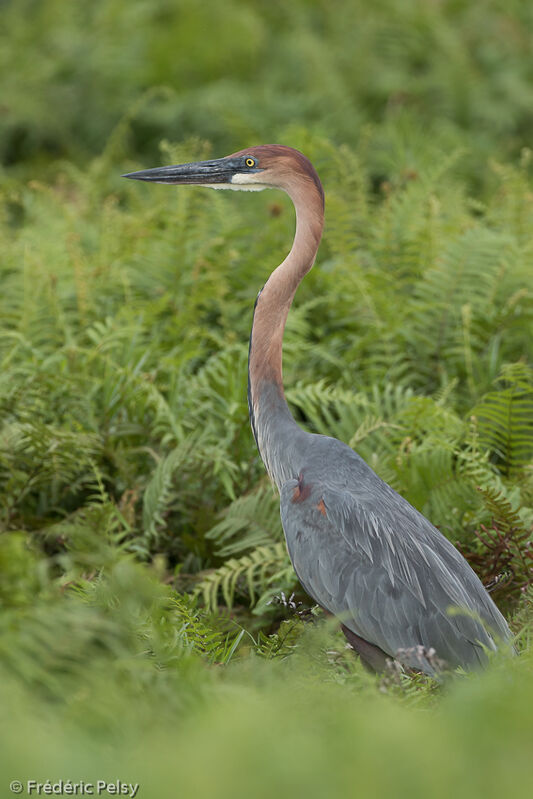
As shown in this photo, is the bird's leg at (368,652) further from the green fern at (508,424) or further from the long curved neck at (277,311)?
the green fern at (508,424)

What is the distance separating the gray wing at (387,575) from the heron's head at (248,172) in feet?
4.83

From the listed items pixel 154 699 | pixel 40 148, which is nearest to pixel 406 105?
pixel 40 148

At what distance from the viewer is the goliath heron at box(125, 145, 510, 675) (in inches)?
141

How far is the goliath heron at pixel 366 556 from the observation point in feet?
11.8

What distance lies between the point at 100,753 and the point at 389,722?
65 cm

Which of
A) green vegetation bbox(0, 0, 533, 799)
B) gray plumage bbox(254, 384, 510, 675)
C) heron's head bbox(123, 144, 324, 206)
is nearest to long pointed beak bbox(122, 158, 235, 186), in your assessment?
heron's head bbox(123, 144, 324, 206)

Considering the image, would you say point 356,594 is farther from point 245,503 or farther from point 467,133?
point 467,133

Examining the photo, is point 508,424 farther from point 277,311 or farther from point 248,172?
point 248,172

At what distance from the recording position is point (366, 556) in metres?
3.75

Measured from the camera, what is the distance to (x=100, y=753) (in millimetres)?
2178
